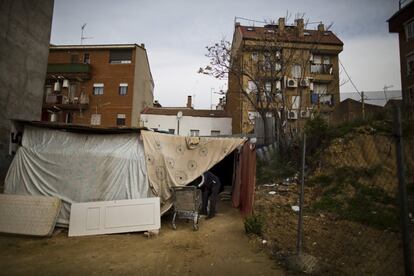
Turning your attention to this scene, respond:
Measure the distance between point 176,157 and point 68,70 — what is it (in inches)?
966

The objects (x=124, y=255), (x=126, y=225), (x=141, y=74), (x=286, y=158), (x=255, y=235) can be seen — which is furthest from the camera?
(x=141, y=74)

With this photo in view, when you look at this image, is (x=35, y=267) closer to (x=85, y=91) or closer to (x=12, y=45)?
(x=12, y=45)

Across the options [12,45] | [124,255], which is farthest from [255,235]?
[12,45]

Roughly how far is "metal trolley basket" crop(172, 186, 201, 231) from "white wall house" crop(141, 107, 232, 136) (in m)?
21.2

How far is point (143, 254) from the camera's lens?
223 inches

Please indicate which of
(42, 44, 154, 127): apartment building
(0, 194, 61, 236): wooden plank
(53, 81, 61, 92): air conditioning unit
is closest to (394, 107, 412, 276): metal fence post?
(0, 194, 61, 236): wooden plank

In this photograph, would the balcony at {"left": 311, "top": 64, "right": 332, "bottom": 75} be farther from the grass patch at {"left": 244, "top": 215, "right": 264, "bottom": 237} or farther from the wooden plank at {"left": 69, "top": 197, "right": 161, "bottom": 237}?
the wooden plank at {"left": 69, "top": 197, "right": 161, "bottom": 237}

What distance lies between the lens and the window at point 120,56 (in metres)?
29.1

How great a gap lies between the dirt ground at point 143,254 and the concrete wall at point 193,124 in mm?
21661

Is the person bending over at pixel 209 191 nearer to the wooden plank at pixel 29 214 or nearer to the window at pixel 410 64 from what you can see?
the wooden plank at pixel 29 214

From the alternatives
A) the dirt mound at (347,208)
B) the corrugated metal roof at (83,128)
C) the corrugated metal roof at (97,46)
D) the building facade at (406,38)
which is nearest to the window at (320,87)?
the building facade at (406,38)

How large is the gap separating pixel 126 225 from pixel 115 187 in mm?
1187

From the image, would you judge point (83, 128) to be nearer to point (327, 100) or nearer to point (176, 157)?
point (176, 157)

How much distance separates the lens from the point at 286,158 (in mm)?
13711
